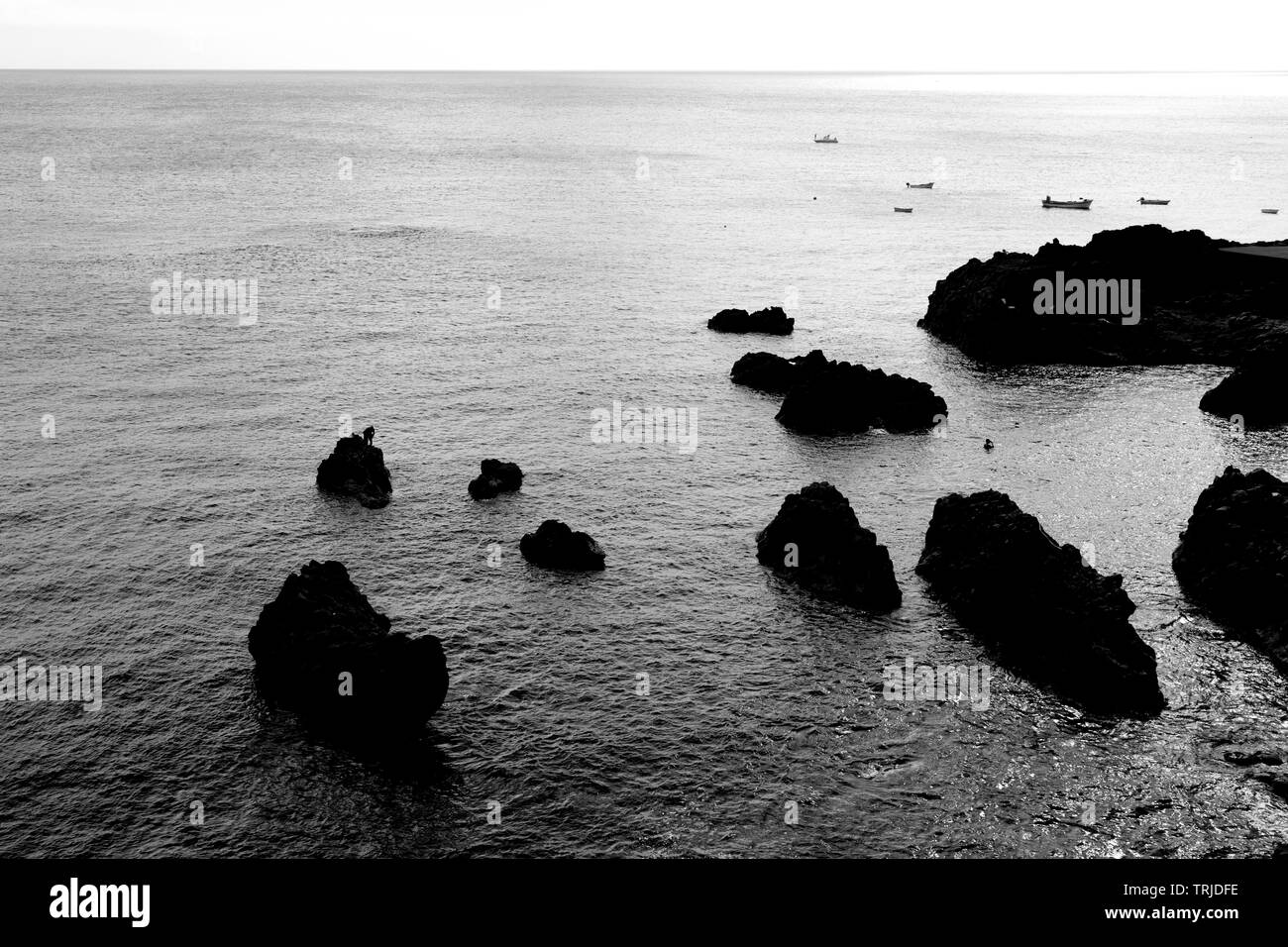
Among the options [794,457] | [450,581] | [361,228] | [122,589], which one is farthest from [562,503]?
[361,228]

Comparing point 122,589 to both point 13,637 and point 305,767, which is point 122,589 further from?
point 305,767

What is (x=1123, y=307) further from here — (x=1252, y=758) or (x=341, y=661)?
(x=341, y=661)

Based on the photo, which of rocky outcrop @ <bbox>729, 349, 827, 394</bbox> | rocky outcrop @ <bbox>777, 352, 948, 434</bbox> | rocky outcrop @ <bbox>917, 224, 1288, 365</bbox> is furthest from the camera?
rocky outcrop @ <bbox>917, 224, 1288, 365</bbox>

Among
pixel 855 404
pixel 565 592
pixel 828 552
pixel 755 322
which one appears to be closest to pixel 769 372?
pixel 855 404

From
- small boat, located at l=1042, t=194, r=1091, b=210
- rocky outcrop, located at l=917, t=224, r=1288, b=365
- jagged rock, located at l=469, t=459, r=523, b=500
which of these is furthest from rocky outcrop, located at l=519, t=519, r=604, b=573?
small boat, located at l=1042, t=194, r=1091, b=210

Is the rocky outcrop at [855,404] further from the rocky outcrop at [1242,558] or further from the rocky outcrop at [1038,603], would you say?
the rocky outcrop at [1242,558]

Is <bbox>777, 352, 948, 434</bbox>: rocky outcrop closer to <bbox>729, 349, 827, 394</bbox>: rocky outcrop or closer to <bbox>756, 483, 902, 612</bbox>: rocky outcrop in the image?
<bbox>729, 349, 827, 394</bbox>: rocky outcrop
